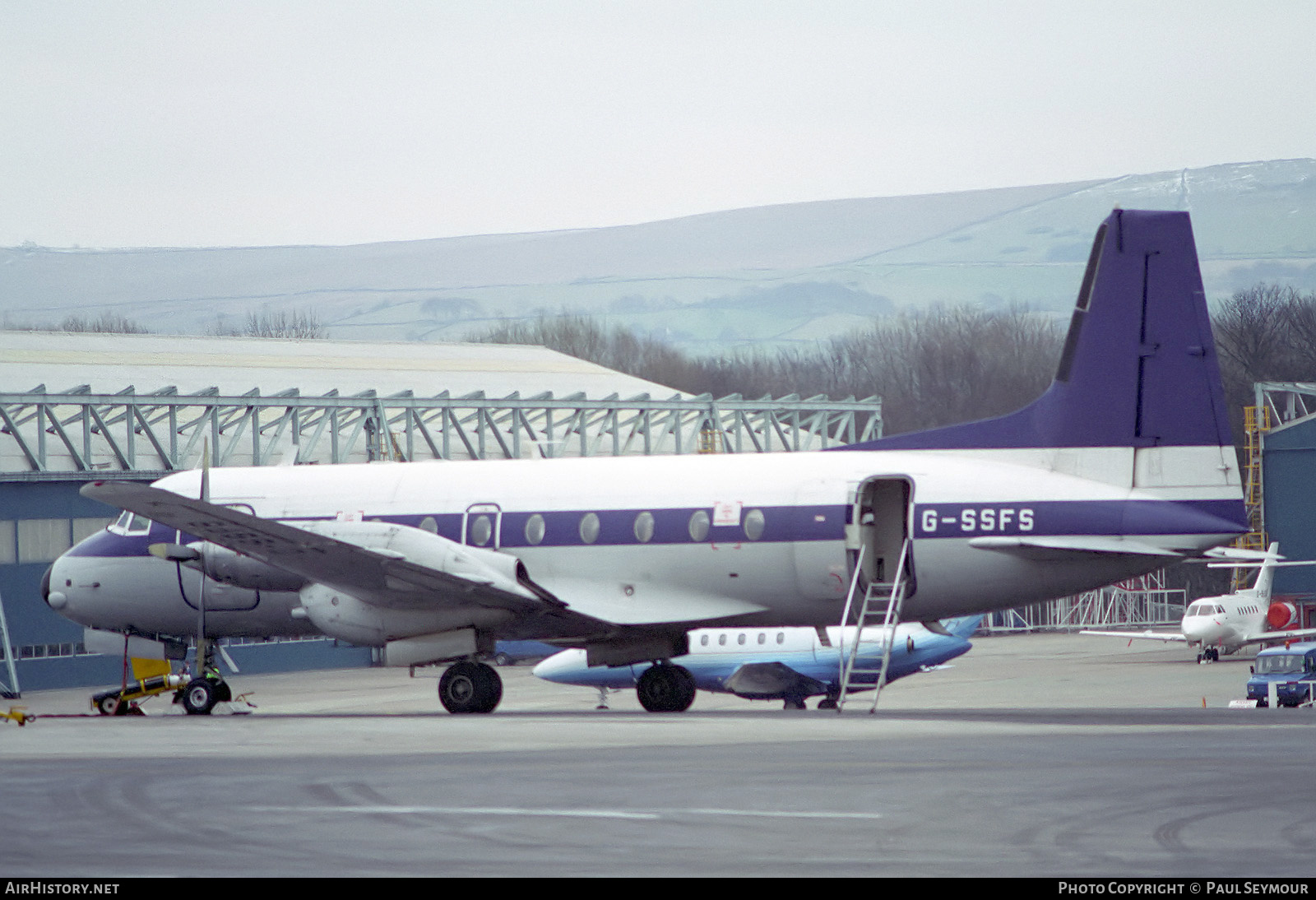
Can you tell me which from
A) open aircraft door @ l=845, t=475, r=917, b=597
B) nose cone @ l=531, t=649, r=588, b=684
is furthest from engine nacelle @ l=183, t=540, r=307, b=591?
nose cone @ l=531, t=649, r=588, b=684

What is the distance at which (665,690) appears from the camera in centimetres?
2661

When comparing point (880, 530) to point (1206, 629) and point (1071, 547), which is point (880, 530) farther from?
point (1206, 629)

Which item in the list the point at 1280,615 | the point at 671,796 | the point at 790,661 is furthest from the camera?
the point at 1280,615

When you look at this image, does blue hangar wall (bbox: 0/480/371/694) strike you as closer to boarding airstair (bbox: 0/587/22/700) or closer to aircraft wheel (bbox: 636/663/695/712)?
boarding airstair (bbox: 0/587/22/700)

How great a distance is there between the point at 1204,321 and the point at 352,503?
12.5m

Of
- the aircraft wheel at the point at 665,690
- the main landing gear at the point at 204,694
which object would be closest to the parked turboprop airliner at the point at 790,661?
the aircraft wheel at the point at 665,690

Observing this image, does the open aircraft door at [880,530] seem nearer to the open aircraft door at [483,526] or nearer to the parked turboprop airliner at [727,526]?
the parked turboprop airliner at [727,526]

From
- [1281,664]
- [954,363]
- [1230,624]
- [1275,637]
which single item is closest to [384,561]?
[1281,664]

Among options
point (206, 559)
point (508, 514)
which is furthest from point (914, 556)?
point (206, 559)

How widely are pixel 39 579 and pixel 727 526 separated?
29244 mm

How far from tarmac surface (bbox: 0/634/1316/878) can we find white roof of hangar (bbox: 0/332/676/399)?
121 ft

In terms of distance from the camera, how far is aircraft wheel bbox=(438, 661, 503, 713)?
82.8 ft

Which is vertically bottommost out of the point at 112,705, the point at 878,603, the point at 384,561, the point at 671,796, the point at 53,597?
the point at 112,705

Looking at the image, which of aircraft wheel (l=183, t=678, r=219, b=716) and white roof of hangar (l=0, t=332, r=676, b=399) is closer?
aircraft wheel (l=183, t=678, r=219, b=716)
